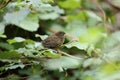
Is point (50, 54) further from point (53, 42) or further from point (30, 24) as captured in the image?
point (30, 24)

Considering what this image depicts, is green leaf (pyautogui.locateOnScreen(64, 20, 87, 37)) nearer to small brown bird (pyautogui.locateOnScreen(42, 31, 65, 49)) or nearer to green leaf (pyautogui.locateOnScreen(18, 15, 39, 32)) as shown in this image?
green leaf (pyautogui.locateOnScreen(18, 15, 39, 32))

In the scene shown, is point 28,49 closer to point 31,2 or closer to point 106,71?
point 31,2

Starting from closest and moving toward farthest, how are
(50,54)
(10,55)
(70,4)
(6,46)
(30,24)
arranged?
(50,54)
(10,55)
(6,46)
(30,24)
(70,4)

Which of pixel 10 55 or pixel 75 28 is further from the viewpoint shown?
pixel 75 28

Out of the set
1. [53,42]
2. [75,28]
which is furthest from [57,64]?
[75,28]

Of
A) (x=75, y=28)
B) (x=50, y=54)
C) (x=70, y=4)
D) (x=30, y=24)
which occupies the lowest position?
(x=50, y=54)

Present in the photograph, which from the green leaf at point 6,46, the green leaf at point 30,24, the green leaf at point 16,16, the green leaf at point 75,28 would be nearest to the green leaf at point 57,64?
the green leaf at point 16,16

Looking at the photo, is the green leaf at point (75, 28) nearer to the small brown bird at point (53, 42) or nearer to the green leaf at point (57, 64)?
the green leaf at point (57, 64)

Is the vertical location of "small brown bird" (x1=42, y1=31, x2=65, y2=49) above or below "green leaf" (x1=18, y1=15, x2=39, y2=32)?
below

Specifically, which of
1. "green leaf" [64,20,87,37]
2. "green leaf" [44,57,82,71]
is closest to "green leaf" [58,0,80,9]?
"green leaf" [64,20,87,37]

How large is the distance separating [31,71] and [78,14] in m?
1.51

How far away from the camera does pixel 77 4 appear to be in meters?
3.60

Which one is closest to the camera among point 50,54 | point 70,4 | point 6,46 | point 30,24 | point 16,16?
point 50,54

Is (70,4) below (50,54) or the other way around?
the other way around
